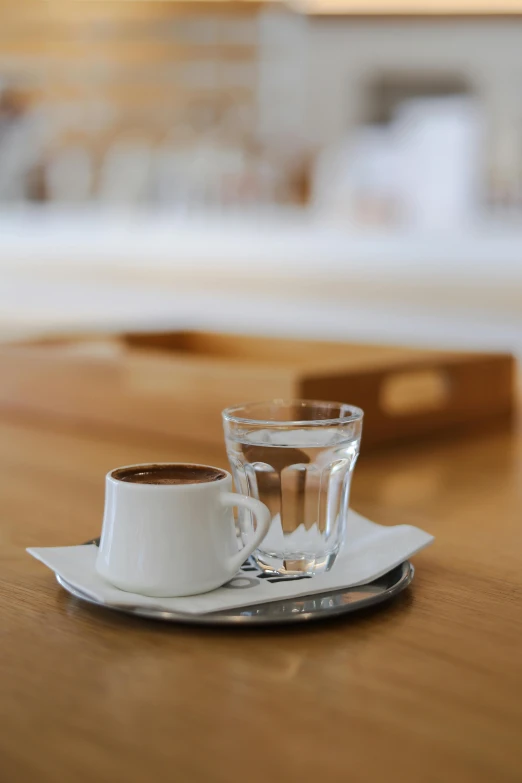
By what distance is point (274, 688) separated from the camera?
0.41m

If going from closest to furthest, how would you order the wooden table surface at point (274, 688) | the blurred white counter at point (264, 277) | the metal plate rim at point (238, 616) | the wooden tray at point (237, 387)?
the wooden table surface at point (274, 688) < the metal plate rim at point (238, 616) < the wooden tray at point (237, 387) < the blurred white counter at point (264, 277)

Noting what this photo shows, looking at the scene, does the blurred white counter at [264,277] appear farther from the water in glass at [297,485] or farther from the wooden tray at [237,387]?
the water in glass at [297,485]

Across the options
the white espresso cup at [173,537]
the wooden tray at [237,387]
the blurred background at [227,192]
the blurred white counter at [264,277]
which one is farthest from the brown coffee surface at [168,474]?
the blurred white counter at [264,277]

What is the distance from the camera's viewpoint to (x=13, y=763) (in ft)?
1.13

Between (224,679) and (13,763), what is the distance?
10 centimetres

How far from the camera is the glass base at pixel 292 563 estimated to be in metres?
0.53

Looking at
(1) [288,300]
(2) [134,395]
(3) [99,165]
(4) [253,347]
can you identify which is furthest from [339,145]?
(2) [134,395]

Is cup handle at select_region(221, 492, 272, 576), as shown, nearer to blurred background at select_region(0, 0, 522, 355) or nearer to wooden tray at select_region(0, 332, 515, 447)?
wooden tray at select_region(0, 332, 515, 447)

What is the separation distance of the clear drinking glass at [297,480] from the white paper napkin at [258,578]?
0.05 feet

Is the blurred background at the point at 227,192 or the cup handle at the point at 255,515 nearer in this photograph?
the cup handle at the point at 255,515

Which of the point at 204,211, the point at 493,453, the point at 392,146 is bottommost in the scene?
the point at 493,453

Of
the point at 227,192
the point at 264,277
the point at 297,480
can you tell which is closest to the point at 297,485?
the point at 297,480

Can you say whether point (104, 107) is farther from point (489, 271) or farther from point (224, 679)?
point (224, 679)

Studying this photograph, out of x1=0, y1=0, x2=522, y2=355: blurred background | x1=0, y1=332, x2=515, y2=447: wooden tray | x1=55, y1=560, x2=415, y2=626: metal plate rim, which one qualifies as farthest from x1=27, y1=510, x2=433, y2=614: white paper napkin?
x1=0, y1=0, x2=522, y2=355: blurred background
